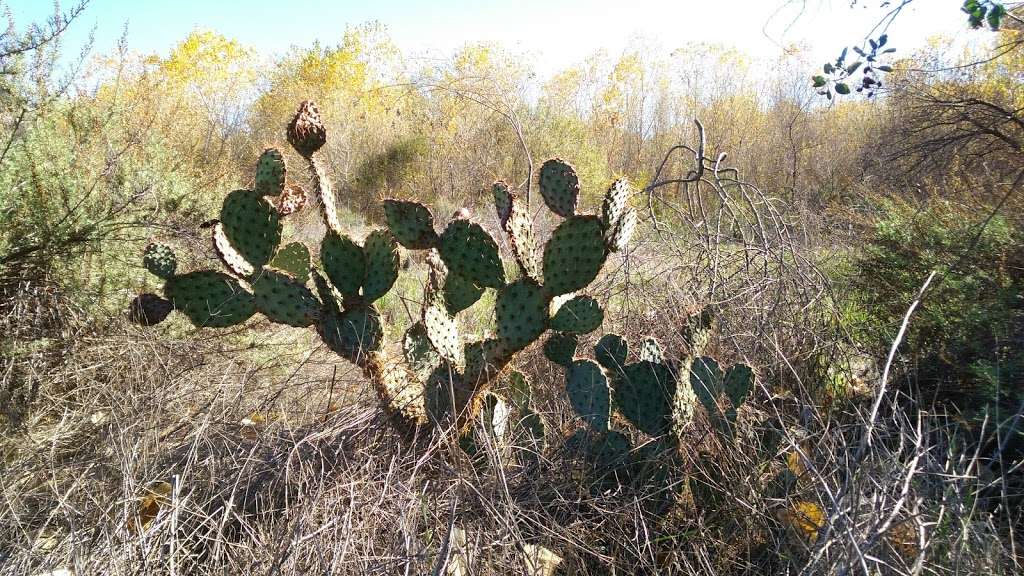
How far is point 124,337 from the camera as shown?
122 inches

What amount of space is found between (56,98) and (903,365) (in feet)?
14.6

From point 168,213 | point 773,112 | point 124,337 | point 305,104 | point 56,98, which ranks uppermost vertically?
point 56,98

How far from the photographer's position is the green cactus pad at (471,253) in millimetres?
2471

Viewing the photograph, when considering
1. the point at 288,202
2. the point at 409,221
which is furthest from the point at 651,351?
the point at 288,202

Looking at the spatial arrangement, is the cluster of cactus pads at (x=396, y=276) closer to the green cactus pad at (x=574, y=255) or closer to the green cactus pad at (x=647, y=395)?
the green cactus pad at (x=574, y=255)

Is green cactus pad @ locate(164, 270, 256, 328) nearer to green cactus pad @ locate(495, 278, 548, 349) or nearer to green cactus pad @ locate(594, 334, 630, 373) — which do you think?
green cactus pad @ locate(495, 278, 548, 349)

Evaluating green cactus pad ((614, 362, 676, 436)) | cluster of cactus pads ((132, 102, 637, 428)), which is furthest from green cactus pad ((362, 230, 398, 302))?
green cactus pad ((614, 362, 676, 436))

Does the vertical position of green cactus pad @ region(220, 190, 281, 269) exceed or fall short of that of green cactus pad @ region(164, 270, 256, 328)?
it exceeds it

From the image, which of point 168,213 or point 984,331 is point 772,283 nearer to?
point 984,331

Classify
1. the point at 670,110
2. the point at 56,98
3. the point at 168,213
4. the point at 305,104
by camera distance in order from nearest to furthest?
the point at 305,104 → the point at 56,98 → the point at 168,213 → the point at 670,110

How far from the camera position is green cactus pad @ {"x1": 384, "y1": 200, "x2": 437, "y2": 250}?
7.97 feet

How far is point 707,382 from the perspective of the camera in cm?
238

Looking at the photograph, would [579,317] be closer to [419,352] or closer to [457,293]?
[457,293]

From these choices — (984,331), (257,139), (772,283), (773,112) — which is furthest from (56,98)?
(773,112)
